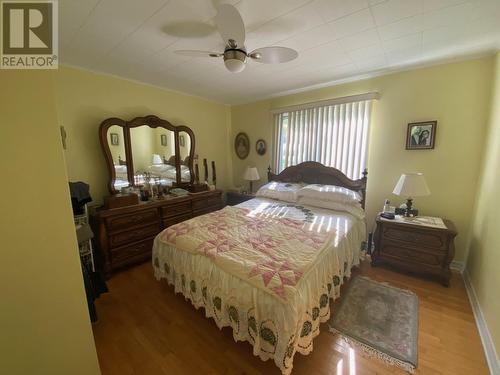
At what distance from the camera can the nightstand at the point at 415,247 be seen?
2.16 meters

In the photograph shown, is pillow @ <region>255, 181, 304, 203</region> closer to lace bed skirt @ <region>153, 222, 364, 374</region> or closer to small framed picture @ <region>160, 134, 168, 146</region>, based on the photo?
lace bed skirt @ <region>153, 222, 364, 374</region>

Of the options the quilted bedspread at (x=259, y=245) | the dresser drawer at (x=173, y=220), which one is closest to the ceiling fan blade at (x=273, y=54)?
the quilted bedspread at (x=259, y=245)

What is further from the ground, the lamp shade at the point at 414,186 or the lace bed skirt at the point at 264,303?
the lamp shade at the point at 414,186

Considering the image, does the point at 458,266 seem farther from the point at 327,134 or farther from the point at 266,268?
the point at 266,268

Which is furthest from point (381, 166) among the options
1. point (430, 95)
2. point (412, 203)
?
point (430, 95)

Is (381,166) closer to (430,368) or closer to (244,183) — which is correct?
(430,368)

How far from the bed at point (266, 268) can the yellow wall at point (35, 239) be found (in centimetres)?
87

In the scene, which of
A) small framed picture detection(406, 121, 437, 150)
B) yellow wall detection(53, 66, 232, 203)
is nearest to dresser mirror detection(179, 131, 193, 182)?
yellow wall detection(53, 66, 232, 203)

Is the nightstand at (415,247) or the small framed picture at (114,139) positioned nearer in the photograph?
the nightstand at (415,247)

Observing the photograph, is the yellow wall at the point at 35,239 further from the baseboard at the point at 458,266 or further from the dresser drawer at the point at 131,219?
the baseboard at the point at 458,266

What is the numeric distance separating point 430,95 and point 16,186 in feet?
12.0

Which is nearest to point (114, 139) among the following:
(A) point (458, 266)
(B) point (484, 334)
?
(B) point (484, 334)

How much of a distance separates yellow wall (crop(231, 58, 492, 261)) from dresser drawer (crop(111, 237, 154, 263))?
128 inches

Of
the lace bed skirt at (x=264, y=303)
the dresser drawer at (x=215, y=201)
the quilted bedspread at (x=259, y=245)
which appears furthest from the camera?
the dresser drawer at (x=215, y=201)
